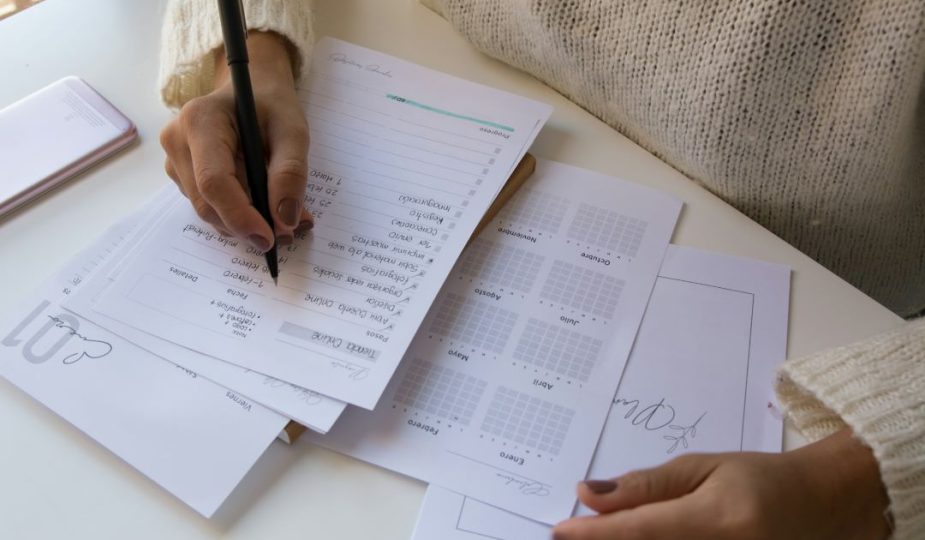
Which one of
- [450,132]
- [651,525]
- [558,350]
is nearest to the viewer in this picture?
[651,525]

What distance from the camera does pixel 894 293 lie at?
2.42 ft

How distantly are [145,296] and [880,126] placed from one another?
523 mm

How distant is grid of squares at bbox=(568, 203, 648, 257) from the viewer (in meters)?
0.59

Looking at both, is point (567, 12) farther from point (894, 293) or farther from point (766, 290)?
point (894, 293)

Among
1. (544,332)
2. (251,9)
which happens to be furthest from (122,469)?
(251,9)

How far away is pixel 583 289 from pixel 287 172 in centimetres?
23

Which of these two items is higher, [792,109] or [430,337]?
[792,109]

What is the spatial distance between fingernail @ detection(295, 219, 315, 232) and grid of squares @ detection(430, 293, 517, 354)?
0.38ft

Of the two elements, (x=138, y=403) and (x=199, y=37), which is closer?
(x=138, y=403)

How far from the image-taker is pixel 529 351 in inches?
21.1

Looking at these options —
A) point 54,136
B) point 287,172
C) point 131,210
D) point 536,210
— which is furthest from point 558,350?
point 54,136

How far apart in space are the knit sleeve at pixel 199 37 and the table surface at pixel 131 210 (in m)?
0.04

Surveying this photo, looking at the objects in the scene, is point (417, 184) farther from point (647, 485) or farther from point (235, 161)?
point (647, 485)

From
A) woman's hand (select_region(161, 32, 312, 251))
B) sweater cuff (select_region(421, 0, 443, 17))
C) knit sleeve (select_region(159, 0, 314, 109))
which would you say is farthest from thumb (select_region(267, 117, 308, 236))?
sweater cuff (select_region(421, 0, 443, 17))
